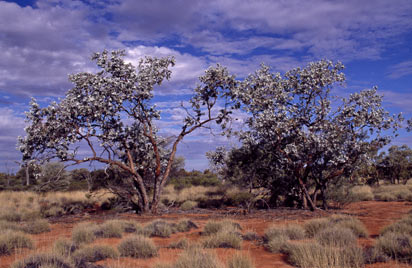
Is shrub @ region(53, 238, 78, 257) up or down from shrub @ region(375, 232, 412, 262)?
up

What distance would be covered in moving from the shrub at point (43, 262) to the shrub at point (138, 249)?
7.03 feet

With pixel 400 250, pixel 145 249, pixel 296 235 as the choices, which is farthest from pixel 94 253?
pixel 400 250

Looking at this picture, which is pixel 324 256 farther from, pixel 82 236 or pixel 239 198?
pixel 239 198

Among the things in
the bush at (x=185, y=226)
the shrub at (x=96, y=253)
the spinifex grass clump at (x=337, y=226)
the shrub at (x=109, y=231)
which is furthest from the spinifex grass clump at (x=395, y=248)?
the shrub at (x=109, y=231)

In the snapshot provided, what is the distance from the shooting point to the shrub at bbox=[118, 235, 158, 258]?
8.41 metres

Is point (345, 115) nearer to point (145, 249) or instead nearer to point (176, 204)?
point (145, 249)

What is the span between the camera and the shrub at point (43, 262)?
629 cm

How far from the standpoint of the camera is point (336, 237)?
873cm

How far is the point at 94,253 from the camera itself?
8109mm

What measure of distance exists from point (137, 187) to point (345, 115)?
10944mm

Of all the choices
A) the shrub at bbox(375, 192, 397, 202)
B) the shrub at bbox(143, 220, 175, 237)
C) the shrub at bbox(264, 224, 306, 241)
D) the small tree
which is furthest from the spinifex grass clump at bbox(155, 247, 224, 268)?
the small tree

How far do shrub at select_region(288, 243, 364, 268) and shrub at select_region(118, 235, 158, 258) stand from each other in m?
3.47

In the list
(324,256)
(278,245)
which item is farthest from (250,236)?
(324,256)

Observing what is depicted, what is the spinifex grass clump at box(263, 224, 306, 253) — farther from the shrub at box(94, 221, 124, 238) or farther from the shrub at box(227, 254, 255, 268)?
the shrub at box(94, 221, 124, 238)
